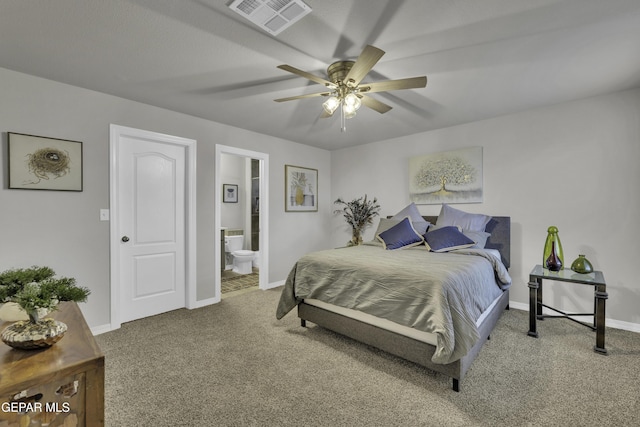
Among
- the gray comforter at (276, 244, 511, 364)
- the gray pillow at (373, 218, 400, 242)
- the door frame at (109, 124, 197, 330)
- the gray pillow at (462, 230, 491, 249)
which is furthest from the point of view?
the gray pillow at (373, 218, 400, 242)

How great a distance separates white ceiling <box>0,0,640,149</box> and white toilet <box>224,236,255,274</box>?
303cm

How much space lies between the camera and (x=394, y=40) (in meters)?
1.96

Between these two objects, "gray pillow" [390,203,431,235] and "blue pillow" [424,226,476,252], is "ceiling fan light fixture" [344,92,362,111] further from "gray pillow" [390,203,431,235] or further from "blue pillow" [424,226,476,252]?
"gray pillow" [390,203,431,235]

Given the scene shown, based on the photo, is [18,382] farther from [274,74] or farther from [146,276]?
[146,276]

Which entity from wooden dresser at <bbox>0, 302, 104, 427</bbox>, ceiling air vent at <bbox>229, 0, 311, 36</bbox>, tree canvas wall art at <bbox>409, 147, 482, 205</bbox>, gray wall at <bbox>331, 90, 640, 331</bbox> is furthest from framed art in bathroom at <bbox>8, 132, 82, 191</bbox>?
gray wall at <bbox>331, 90, 640, 331</bbox>

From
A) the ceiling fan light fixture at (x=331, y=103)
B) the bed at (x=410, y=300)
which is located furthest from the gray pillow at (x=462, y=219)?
the ceiling fan light fixture at (x=331, y=103)

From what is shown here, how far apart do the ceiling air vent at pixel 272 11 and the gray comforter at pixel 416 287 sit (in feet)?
6.11

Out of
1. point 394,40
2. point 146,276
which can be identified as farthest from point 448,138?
point 146,276

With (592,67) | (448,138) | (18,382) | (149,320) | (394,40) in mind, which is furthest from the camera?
(448,138)

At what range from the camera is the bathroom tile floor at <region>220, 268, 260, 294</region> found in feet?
15.0

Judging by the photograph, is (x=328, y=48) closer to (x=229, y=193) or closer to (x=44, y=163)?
(x=44, y=163)

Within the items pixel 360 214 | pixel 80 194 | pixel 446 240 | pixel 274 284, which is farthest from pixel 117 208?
pixel 446 240

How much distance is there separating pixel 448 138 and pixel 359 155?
1511 mm

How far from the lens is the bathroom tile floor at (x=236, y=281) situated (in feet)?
15.0
